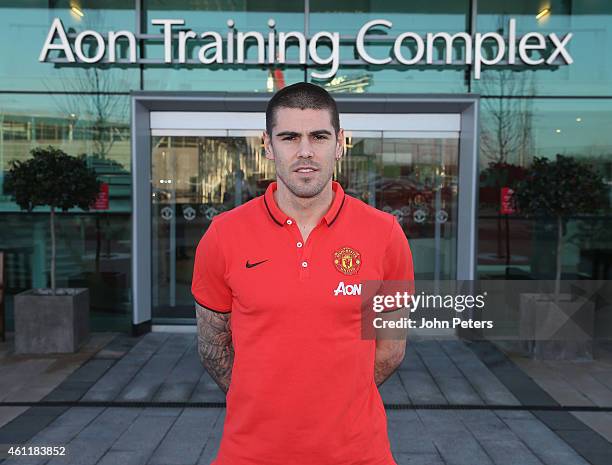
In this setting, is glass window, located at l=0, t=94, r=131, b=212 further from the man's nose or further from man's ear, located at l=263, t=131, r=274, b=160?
the man's nose

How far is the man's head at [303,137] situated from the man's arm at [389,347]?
2.44ft

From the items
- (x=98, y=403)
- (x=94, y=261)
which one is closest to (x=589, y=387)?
(x=98, y=403)

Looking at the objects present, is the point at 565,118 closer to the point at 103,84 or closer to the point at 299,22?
the point at 299,22

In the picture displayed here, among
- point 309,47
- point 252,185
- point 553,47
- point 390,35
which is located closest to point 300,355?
point 309,47

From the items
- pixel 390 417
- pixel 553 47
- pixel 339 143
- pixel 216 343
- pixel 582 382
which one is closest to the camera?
pixel 339 143

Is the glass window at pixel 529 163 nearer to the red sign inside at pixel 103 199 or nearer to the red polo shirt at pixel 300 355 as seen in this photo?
the red sign inside at pixel 103 199

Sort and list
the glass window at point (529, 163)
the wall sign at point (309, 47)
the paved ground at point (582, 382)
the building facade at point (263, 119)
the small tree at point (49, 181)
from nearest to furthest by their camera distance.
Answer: the paved ground at point (582, 382)
the small tree at point (49, 181)
the wall sign at point (309, 47)
the building facade at point (263, 119)
the glass window at point (529, 163)

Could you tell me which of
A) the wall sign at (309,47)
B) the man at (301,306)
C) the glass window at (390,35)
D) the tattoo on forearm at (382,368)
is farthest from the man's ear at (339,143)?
the glass window at (390,35)

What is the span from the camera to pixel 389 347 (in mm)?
2639

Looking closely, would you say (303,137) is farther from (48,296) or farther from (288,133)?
(48,296)

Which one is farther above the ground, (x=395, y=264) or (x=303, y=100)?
(x=303, y=100)

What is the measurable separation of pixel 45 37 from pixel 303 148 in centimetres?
827

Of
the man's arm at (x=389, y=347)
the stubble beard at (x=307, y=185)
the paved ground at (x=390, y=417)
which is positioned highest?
the stubble beard at (x=307, y=185)

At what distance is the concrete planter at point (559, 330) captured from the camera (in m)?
7.54
